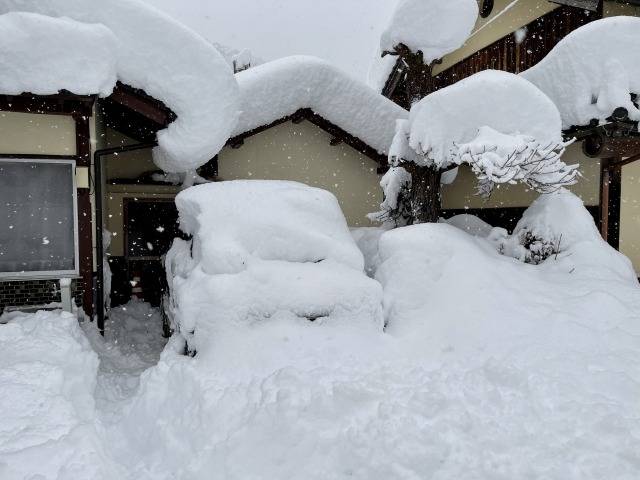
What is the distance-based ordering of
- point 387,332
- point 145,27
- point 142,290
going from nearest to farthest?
point 387,332 < point 145,27 < point 142,290

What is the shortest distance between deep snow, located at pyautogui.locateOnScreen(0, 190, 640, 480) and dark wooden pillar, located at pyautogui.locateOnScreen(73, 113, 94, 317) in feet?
1.71

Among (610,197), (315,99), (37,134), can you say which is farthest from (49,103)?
(610,197)

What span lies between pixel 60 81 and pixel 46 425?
4077mm

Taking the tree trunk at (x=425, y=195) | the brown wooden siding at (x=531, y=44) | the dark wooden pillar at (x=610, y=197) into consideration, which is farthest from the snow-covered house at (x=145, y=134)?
the dark wooden pillar at (x=610, y=197)

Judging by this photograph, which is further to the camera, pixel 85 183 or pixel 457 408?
pixel 85 183

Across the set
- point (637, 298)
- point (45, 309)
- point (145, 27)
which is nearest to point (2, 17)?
point (145, 27)

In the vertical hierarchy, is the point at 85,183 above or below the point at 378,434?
above

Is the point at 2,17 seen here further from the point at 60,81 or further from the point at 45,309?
the point at 45,309

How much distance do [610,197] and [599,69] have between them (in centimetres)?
219

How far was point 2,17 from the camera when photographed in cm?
529

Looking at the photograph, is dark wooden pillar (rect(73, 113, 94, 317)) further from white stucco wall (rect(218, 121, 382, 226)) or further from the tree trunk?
the tree trunk

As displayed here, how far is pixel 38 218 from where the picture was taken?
19.4 feet

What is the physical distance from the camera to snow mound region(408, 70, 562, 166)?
638 centimetres

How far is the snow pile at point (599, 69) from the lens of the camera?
691 cm
